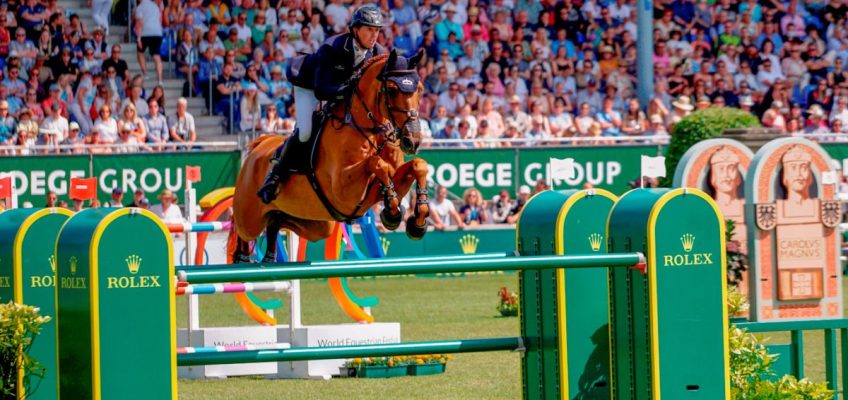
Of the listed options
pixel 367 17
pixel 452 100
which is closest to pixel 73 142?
pixel 452 100

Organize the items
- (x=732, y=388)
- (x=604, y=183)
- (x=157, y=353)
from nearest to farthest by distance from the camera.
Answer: (x=157, y=353) < (x=732, y=388) < (x=604, y=183)

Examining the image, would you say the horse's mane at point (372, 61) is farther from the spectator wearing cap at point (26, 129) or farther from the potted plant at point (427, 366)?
the spectator wearing cap at point (26, 129)

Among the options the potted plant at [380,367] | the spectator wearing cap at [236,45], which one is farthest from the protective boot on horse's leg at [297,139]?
the spectator wearing cap at [236,45]

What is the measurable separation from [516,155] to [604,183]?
1.30m

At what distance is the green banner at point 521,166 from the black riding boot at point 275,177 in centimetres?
982

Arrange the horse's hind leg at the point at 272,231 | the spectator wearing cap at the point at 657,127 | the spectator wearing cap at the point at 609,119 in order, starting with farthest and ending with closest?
the spectator wearing cap at the point at 609,119
the spectator wearing cap at the point at 657,127
the horse's hind leg at the point at 272,231

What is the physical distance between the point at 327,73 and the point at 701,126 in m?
8.96

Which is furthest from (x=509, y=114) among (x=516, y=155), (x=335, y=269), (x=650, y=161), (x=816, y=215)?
(x=335, y=269)

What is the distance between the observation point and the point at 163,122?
18188 millimetres

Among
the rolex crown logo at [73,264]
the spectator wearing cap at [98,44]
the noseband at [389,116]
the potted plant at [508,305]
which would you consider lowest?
the potted plant at [508,305]

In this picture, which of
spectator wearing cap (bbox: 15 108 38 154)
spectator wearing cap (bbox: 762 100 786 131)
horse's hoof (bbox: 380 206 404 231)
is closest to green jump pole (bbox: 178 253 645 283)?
A: horse's hoof (bbox: 380 206 404 231)

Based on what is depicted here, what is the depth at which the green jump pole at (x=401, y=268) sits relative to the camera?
16.7ft

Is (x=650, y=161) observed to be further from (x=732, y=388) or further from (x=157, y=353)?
(x=157, y=353)

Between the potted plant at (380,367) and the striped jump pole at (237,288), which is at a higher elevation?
the striped jump pole at (237,288)
